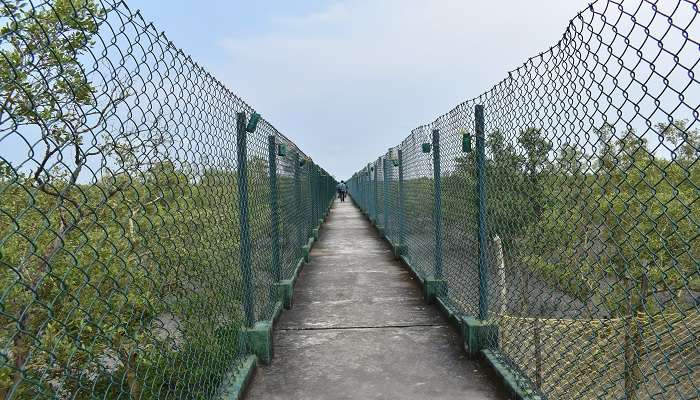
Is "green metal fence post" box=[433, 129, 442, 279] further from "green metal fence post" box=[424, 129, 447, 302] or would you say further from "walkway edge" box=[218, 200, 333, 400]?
"walkway edge" box=[218, 200, 333, 400]

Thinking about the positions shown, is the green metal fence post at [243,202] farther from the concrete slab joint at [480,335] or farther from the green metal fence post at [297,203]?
the green metal fence post at [297,203]

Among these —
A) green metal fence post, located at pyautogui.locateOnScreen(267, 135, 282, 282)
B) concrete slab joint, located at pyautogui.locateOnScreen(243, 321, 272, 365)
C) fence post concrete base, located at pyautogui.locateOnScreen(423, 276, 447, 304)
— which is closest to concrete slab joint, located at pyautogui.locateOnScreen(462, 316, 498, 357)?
fence post concrete base, located at pyautogui.locateOnScreen(423, 276, 447, 304)

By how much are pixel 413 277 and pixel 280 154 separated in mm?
3215

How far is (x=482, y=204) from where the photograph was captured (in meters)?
4.33

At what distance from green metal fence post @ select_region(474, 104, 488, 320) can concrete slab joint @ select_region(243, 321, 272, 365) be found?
6.54 ft

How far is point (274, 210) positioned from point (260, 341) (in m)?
1.73

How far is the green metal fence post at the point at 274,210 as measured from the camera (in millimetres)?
5676

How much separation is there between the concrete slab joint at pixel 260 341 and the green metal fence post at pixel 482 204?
1993mm

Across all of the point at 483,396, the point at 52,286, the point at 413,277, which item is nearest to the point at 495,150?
the point at 483,396

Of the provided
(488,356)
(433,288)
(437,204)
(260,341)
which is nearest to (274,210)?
(260,341)

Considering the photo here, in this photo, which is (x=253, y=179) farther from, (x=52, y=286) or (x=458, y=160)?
(x=52, y=286)

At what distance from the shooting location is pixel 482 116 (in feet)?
14.1

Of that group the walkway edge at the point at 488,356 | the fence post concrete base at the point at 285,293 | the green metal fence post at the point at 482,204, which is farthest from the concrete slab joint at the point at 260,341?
the green metal fence post at the point at 482,204

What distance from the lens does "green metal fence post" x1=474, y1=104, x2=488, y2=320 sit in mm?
4270
